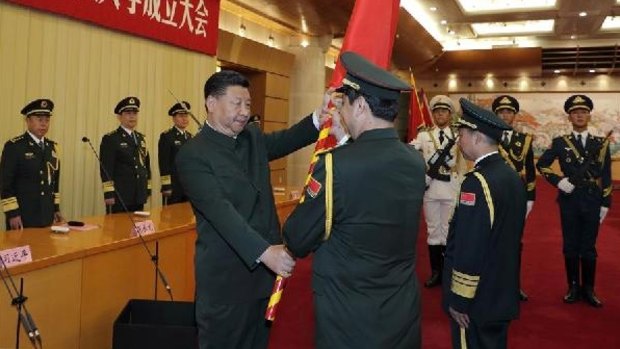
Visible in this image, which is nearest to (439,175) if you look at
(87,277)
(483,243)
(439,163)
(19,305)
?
(439,163)

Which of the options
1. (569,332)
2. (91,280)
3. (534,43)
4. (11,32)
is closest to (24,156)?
(11,32)

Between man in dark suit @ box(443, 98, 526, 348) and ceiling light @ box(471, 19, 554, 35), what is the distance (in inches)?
423

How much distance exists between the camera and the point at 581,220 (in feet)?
11.6

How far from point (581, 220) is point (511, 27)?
32.9ft

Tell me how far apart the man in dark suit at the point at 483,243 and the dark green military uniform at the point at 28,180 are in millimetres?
2997

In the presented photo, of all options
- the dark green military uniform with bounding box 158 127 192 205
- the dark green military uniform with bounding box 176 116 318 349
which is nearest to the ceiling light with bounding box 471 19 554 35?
the dark green military uniform with bounding box 158 127 192 205

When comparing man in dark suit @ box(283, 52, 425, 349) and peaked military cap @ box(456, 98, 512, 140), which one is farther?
peaked military cap @ box(456, 98, 512, 140)

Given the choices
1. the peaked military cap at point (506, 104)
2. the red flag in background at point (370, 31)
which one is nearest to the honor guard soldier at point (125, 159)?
the peaked military cap at point (506, 104)

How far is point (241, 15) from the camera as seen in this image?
8227 mm

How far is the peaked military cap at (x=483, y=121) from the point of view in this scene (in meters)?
1.96

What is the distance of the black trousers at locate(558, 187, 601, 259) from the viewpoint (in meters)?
3.48

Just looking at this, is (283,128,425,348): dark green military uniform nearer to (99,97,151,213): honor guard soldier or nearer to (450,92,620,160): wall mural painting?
(99,97,151,213): honor guard soldier

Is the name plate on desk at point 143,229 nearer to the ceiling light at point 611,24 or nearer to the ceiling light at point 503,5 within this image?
the ceiling light at point 503,5

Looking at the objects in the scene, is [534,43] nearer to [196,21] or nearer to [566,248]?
[196,21]
